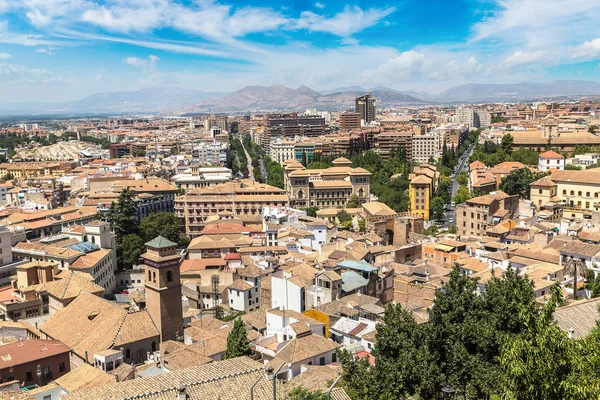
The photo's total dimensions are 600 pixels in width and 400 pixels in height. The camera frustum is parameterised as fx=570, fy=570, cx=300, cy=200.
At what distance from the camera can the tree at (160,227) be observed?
4056 cm

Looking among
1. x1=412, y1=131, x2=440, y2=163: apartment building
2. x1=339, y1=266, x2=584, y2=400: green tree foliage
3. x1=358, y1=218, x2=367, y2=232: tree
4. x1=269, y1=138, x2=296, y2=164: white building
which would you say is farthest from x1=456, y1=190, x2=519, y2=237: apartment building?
x1=269, y1=138, x2=296, y2=164: white building

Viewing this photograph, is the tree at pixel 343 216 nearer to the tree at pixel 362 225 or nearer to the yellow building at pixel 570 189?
the tree at pixel 362 225

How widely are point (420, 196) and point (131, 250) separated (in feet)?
84.6

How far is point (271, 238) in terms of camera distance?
3725 centimetres

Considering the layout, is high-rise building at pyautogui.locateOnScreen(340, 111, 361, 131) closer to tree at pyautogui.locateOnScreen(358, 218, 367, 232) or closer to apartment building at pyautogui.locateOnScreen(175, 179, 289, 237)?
apartment building at pyautogui.locateOnScreen(175, 179, 289, 237)

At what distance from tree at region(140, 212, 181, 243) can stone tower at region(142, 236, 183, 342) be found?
59.6ft

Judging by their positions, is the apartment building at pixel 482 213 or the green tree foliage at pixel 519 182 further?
the green tree foliage at pixel 519 182

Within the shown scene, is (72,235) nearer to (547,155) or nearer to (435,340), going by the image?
(435,340)

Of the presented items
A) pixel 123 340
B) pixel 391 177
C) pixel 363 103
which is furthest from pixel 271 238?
pixel 363 103

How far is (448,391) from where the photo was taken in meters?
12.1

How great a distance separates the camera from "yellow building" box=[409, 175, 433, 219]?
50281 millimetres

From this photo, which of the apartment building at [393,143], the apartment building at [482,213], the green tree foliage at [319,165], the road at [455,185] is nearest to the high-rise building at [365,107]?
the road at [455,185]

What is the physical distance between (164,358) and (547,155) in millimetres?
47621

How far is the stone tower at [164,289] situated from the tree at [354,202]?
32.5 metres
